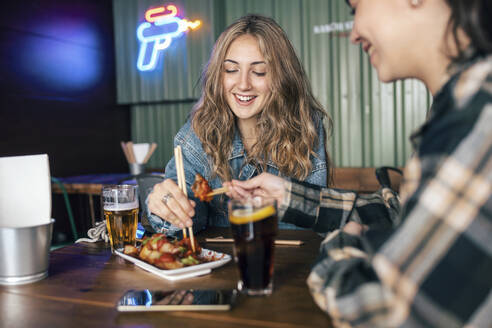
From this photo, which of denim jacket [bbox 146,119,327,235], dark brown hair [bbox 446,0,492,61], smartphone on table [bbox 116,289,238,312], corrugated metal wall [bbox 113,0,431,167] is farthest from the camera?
corrugated metal wall [bbox 113,0,431,167]

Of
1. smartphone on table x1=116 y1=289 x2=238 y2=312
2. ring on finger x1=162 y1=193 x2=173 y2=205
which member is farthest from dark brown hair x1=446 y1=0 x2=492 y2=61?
ring on finger x1=162 y1=193 x2=173 y2=205

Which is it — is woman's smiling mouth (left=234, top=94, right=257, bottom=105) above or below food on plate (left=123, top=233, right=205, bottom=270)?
above

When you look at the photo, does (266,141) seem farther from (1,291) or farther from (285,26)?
(285,26)

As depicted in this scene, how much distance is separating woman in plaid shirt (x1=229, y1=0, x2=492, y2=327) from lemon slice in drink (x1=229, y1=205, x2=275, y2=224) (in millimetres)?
176

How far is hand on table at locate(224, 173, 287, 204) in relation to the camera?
4.05 feet

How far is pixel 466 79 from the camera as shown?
614 millimetres

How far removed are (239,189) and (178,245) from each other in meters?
0.26

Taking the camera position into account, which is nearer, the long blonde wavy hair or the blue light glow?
the long blonde wavy hair

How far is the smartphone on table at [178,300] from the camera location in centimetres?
78

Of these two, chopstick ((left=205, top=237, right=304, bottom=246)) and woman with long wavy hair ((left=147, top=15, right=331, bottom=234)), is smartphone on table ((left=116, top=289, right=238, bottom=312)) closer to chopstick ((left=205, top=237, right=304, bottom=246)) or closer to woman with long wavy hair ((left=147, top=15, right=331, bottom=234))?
chopstick ((left=205, top=237, right=304, bottom=246))

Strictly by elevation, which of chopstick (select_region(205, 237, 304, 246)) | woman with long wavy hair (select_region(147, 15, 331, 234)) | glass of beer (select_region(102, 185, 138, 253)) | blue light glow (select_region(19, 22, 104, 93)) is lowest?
chopstick (select_region(205, 237, 304, 246))

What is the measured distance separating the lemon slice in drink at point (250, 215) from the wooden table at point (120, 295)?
0.15m

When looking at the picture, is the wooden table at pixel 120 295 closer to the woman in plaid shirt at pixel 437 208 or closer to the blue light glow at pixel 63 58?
the woman in plaid shirt at pixel 437 208

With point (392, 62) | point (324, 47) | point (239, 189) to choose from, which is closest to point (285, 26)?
point (324, 47)
